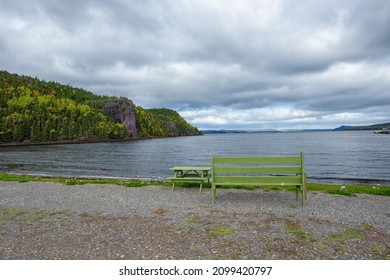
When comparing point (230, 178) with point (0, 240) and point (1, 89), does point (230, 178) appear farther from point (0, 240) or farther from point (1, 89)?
point (1, 89)

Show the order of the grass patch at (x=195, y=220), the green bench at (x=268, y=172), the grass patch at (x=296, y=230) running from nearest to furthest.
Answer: the grass patch at (x=296, y=230) < the grass patch at (x=195, y=220) < the green bench at (x=268, y=172)

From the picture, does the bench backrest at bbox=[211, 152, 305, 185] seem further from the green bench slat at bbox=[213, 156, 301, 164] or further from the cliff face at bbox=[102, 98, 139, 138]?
the cliff face at bbox=[102, 98, 139, 138]

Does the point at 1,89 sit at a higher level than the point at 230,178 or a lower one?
higher

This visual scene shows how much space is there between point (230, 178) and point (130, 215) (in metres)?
3.82

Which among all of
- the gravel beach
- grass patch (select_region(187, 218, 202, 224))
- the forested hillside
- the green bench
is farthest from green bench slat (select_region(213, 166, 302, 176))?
the forested hillside

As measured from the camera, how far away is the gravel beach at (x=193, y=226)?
18.1ft

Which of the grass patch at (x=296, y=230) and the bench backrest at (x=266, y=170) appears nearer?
the grass patch at (x=296, y=230)

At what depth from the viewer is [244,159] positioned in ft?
30.9

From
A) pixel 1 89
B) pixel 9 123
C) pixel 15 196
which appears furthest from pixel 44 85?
pixel 15 196

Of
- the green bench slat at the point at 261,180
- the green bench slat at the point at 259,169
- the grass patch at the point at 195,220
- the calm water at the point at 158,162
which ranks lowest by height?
the calm water at the point at 158,162

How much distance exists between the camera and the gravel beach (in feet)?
18.1

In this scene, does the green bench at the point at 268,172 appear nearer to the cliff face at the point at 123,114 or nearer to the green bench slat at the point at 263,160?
the green bench slat at the point at 263,160

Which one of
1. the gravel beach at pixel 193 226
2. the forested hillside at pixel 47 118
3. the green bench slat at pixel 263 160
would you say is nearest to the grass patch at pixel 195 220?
the gravel beach at pixel 193 226

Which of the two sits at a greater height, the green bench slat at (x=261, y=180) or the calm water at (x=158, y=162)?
the green bench slat at (x=261, y=180)
